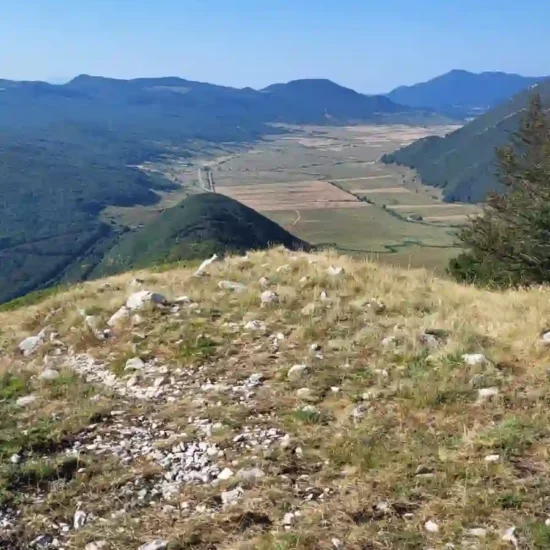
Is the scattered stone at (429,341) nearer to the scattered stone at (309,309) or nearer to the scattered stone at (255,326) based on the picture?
the scattered stone at (309,309)

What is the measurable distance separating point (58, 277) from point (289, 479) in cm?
15381

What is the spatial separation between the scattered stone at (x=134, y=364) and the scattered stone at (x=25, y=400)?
4.52 ft

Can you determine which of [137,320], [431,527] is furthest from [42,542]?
[137,320]

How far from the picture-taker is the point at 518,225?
3247 centimetres

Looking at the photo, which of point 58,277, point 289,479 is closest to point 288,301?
point 289,479

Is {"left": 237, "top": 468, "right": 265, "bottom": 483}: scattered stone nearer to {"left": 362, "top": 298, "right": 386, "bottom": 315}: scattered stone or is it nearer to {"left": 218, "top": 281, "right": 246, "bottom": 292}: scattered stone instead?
{"left": 362, "top": 298, "right": 386, "bottom": 315}: scattered stone

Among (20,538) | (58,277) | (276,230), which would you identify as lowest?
(58,277)

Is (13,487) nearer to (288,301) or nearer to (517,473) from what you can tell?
(517,473)

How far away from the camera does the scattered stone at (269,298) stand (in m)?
11.4

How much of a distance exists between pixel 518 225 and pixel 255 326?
84.5ft

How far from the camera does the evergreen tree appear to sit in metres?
27.1

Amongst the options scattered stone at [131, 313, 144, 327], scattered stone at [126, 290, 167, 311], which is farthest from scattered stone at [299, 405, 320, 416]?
scattered stone at [126, 290, 167, 311]

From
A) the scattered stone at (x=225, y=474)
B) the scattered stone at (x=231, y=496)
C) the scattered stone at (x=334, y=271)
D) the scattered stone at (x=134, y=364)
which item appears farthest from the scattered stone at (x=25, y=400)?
the scattered stone at (x=334, y=271)

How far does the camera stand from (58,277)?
5940 inches
